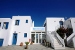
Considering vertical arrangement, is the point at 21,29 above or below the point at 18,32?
above

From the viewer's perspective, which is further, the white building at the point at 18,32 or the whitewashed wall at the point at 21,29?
the whitewashed wall at the point at 21,29

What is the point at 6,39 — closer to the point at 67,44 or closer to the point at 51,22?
the point at 51,22

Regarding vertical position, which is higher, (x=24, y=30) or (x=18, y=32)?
(x=24, y=30)

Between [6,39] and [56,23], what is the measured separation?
12031 mm

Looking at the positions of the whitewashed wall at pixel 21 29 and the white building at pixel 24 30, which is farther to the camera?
the whitewashed wall at pixel 21 29

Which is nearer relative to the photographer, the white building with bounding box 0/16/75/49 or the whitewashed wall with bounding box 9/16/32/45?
the white building with bounding box 0/16/75/49

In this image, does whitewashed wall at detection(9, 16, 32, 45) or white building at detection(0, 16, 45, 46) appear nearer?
white building at detection(0, 16, 45, 46)

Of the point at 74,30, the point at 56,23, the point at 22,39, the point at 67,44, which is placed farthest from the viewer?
→ the point at 56,23


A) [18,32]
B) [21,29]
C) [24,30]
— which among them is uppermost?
[21,29]

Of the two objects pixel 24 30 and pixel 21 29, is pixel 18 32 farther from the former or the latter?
pixel 24 30

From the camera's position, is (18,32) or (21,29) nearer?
(18,32)

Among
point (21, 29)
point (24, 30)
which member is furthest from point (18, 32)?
point (24, 30)

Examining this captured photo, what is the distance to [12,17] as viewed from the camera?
19.0 meters

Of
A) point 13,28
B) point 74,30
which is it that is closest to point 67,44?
point 74,30
